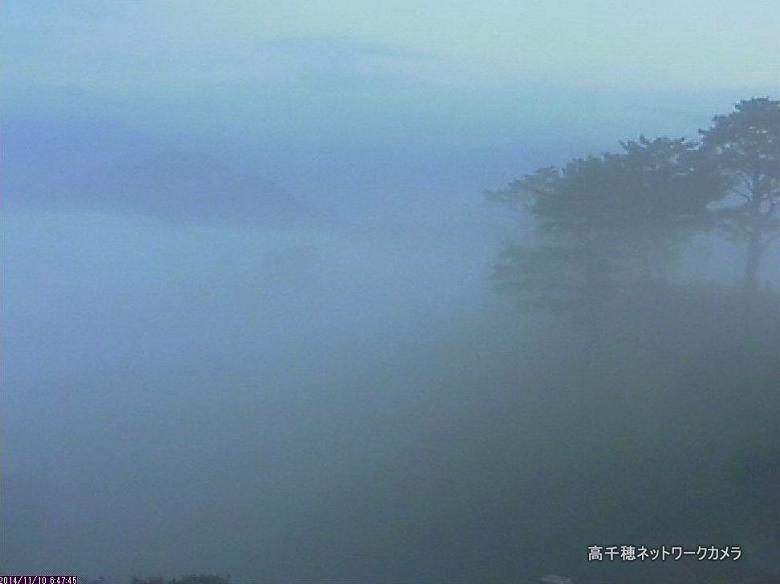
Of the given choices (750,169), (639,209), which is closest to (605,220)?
(639,209)

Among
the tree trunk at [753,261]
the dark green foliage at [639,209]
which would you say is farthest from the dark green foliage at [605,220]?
the tree trunk at [753,261]

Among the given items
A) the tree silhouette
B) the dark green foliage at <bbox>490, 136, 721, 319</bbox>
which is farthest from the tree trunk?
the dark green foliage at <bbox>490, 136, 721, 319</bbox>

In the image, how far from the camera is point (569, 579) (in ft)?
18.4

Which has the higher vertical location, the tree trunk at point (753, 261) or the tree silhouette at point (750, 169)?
the tree silhouette at point (750, 169)

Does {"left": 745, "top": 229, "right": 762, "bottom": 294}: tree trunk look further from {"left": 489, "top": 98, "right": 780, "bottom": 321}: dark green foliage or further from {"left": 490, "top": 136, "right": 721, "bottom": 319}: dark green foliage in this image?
{"left": 490, "top": 136, "right": 721, "bottom": 319}: dark green foliage

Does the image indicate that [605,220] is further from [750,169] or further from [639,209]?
[750,169]

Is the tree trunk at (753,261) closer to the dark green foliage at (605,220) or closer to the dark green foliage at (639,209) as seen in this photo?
the dark green foliage at (639,209)

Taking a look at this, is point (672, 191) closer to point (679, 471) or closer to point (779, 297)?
point (779, 297)

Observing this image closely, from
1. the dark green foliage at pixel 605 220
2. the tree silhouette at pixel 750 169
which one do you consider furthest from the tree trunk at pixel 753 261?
the dark green foliage at pixel 605 220

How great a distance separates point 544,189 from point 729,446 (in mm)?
1343

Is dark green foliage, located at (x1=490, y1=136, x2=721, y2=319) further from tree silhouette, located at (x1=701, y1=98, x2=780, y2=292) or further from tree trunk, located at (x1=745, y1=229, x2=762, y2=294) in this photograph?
tree trunk, located at (x1=745, y1=229, x2=762, y2=294)

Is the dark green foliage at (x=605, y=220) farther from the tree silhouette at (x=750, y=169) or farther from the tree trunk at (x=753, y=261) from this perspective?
the tree trunk at (x=753, y=261)

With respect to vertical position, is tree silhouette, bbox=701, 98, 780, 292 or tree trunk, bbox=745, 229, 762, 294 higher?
tree silhouette, bbox=701, 98, 780, 292

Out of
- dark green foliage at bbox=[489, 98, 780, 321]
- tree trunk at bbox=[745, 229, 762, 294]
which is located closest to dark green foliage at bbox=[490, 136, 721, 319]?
dark green foliage at bbox=[489, 98, 780, 321]
